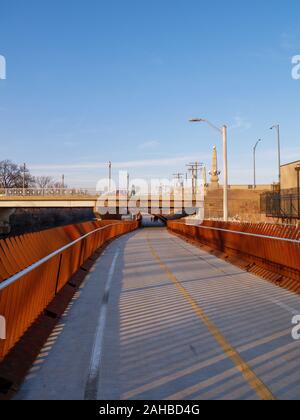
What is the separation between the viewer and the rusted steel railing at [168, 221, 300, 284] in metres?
13.6

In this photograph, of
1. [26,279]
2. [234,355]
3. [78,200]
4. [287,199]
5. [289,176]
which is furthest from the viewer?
[78,200]

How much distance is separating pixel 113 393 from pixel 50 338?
2974 mm

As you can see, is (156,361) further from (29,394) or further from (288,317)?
(288,317)

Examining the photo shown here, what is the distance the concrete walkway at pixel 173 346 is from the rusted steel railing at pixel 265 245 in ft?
2.83

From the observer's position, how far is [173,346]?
769 cm

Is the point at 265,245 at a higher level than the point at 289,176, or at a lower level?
lower

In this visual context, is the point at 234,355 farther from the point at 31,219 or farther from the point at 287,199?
the point at 31,219

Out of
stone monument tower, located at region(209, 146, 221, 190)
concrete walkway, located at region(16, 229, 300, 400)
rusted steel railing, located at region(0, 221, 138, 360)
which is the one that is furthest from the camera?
stone monument tower, located at region(209, 146, 221, 190)

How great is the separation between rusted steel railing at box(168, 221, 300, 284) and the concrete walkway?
0.86 m

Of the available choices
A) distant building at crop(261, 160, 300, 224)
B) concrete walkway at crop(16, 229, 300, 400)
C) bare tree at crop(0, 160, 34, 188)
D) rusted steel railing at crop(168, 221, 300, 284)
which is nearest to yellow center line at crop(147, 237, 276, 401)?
concrete walkway at crop(16, 229, 300, 400)

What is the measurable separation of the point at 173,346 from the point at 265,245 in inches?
363

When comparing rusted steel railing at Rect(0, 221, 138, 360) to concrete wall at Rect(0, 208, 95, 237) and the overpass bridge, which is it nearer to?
the overpass bridge

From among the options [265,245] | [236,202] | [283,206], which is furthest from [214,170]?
[265,245]
